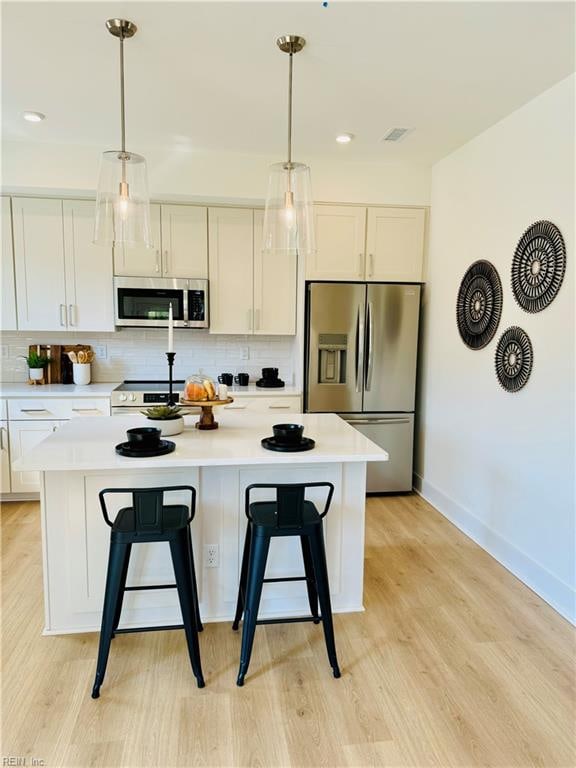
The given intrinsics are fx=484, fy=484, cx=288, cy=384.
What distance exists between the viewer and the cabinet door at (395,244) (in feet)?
13.2

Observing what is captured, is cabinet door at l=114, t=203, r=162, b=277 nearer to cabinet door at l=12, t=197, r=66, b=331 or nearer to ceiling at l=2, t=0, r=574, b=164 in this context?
cabinet door at l=12, t=197, r=66, b=331

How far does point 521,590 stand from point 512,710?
98 centimetres

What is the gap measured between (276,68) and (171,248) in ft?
6.27

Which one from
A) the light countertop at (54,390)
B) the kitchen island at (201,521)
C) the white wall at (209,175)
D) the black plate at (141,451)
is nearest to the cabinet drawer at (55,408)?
the light countertop at (54,390)

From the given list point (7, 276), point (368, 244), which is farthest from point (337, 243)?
point (7, 276)

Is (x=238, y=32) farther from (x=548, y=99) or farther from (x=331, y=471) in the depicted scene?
(x=331, y=471)

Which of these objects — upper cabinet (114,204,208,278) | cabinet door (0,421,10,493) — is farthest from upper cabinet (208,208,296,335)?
cabinet door (0,421,10,493)

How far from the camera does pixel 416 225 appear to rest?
409cm

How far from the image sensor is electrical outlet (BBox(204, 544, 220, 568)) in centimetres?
231

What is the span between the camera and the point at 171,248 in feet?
13.4

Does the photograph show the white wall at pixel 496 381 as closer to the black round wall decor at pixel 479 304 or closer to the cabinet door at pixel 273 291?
the black round wall decor at pixel 479 304

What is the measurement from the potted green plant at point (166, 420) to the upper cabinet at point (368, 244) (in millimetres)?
1986

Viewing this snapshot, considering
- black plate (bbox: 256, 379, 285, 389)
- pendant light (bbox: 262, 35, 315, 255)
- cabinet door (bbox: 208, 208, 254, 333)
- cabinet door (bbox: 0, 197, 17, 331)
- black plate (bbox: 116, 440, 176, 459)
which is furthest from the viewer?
black plate (bbox: 256, 379, 285, 389)

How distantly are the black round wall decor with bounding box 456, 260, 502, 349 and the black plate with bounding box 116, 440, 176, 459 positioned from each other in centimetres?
220
